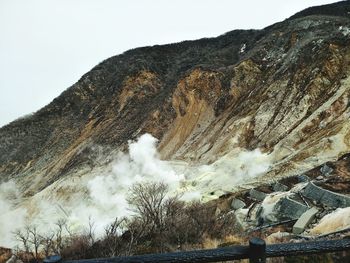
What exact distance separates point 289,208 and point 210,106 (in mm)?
27465

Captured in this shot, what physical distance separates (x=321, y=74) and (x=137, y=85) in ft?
76.4

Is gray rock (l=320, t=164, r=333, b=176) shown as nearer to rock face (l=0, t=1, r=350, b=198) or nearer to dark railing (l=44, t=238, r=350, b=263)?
rock face (l=0, t=1, r=350, b=198)

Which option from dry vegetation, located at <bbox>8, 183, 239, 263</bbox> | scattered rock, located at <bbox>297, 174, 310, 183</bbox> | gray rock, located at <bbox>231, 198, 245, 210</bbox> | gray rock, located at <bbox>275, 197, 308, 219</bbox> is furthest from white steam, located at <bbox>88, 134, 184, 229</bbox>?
gray rock, located at <bbox>275, 197, 308, 219</bbox>

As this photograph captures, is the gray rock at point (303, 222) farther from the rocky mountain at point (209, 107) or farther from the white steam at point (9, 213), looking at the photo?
the white steam at point (9, 213)

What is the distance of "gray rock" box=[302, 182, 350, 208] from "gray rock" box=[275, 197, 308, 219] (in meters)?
0.77

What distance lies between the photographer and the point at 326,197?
615 inches

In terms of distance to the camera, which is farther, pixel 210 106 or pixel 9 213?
pixel 210 106

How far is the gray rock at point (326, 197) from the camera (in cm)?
1469

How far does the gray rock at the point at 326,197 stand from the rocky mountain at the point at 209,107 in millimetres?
7514

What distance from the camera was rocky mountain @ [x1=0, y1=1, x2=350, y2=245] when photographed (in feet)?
99.8

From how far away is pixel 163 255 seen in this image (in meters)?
2.93

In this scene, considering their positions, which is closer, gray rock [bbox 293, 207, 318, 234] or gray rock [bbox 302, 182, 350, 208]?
gray rock [bbox 293, 207, 318, 234]

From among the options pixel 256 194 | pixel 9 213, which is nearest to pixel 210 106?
pixel 9 213

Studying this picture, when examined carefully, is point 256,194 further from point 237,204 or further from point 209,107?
point 209,107
